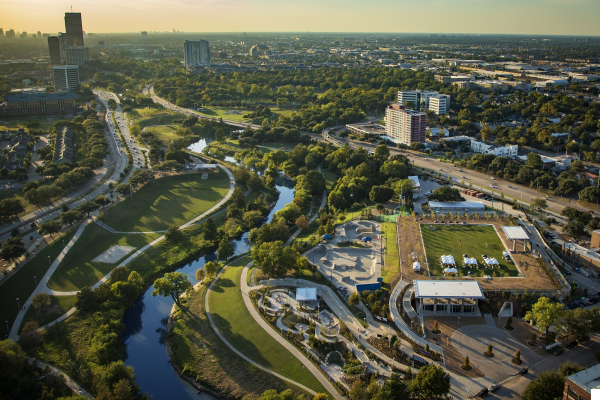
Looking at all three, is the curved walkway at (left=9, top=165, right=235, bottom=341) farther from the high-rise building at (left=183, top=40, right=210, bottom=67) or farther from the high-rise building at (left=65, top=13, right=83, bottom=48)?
the high-rise building at (left=65, top=13, right=83, bottom=48)

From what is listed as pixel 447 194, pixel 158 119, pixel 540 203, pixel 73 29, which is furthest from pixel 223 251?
pixel 73 29

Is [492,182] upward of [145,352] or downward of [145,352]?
upward

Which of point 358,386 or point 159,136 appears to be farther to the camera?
point 159,136

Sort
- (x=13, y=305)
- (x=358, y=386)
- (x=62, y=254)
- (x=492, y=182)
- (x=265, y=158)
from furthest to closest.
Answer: (x=265, y=158), (x=492, y=182), (x=62, y=254), (x=13, y=305), (x=358, y=386)

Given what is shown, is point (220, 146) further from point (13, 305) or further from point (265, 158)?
point (13, 305)

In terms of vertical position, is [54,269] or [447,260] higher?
[447,260]

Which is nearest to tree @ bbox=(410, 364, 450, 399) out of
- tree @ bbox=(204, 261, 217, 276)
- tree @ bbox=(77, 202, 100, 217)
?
tree @ bbox=(204, 261, 217, 276)

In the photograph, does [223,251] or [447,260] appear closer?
[447,260]

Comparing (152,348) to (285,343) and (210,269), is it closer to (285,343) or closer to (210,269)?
(210,269)

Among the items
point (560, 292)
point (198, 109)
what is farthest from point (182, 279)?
point (198, 109)
